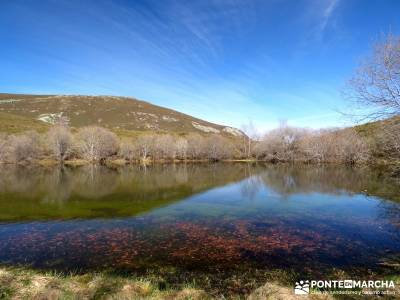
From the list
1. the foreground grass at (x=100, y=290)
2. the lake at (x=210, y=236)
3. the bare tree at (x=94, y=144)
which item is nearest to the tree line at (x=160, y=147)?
the bare tree at (x=94, y=144)

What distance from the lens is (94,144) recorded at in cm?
11950

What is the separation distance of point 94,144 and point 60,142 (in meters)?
12.5

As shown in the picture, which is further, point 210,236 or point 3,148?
point 3,148

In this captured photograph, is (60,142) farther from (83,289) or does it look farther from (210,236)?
(83,289)

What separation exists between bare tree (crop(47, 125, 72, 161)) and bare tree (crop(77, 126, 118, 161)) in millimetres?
5208

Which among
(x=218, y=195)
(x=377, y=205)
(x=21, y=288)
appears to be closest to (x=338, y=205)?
(x=377, y=205)

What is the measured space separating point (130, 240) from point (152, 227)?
3.19 metres

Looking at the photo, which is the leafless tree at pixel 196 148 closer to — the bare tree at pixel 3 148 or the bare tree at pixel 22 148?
the bare tree at pixel 22 148

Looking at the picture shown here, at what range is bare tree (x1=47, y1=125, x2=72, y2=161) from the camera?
112750 millimetres

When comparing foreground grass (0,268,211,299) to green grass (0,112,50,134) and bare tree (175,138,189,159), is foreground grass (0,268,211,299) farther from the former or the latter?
green grass (0,112,50,134)

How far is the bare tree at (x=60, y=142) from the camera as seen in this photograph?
370ft

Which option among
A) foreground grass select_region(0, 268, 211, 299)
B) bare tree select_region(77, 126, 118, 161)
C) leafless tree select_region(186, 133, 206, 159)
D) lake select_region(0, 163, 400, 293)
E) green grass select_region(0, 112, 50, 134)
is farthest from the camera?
green grass select_region(0, 112, 50, 134)

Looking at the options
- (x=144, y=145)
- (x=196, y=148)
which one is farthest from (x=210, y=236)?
(x=196, y=148)

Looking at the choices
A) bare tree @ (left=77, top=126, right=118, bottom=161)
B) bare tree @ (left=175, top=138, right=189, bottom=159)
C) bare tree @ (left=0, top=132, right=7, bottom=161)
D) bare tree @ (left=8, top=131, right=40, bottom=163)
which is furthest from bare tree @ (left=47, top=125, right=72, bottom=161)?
bare tree @ (left=175, top=138, right=189, bottom=159)
